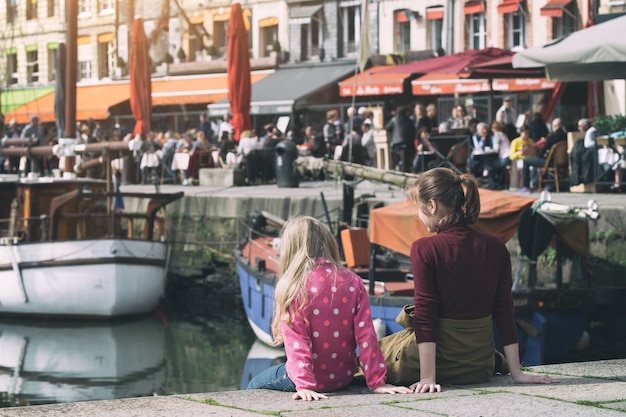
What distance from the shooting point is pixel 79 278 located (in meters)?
22.5

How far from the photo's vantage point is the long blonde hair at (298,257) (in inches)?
244

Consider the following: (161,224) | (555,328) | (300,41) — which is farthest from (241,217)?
(300,41)

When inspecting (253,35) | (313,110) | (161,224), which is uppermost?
(253,35)

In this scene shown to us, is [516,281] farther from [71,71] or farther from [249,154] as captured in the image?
[71,71]

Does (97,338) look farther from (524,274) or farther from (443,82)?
(443,82)

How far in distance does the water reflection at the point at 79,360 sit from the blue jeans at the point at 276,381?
9736 mm

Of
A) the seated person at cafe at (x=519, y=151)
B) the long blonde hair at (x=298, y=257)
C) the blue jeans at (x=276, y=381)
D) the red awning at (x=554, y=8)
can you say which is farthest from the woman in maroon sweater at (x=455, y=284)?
the red awning at (x=554, y=8)

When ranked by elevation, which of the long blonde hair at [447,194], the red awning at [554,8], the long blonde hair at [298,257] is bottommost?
the long blonde hair at [298,257]

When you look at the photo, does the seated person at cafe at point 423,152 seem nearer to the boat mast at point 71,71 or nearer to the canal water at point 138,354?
the canal water at point 138,354

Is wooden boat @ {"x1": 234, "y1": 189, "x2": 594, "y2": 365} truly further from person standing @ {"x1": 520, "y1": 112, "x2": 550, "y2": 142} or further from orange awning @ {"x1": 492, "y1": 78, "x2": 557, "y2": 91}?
orange awning @ {"x1": 492, "y1": 78, "x2": 557, "y2": 91}

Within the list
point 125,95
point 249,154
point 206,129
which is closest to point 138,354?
point 249,154

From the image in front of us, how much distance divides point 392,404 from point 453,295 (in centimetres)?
74

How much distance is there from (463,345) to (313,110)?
99.2 ft

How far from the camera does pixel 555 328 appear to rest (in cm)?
1562
